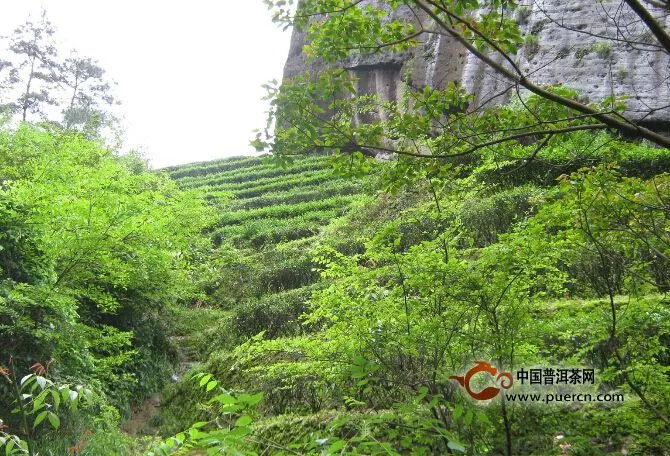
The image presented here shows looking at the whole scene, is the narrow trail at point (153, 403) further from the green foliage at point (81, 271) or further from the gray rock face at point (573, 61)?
the gray rock face at point (573, 61)

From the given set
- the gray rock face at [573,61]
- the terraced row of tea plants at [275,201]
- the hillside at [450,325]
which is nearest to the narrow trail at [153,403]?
the hillside at [450,325]

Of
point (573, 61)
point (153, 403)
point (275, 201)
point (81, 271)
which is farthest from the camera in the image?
point (275, 201)

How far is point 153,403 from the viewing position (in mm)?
7836

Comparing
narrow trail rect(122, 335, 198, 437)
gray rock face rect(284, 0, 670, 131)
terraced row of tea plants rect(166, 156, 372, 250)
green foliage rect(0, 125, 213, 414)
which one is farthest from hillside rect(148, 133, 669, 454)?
terraced row of tea plants rect(166, 156, 372, 250)

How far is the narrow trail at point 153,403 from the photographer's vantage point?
6973 mm

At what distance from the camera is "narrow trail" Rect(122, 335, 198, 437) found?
22.9ft

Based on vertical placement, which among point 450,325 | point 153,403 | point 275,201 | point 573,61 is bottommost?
point 153,403

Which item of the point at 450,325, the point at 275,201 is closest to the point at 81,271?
the point at 450,325

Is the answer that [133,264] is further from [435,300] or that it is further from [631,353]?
[631,353]

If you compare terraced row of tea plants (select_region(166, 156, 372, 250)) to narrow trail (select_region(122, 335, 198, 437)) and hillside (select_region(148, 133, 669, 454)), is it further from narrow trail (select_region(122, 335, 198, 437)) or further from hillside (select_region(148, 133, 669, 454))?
hillside (select_region(148, 133, 669, 454))

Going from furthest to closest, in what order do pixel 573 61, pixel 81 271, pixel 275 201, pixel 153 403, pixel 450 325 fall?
pixel 275 201, pixel 573 61, pixel 153 403, pixel 81 271, pixel 450 325

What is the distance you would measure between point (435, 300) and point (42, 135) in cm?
1025

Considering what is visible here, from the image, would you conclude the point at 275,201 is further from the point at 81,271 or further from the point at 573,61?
the point at 81,271

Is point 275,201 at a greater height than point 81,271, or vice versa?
point 275,201
